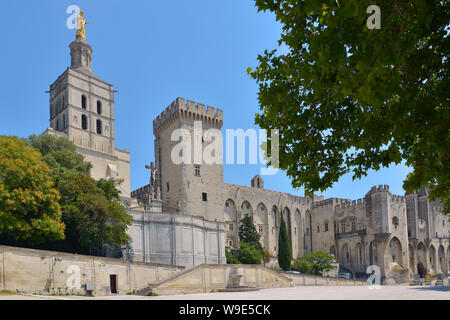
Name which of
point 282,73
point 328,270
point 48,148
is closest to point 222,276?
point 48,148

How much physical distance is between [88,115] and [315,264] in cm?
2982

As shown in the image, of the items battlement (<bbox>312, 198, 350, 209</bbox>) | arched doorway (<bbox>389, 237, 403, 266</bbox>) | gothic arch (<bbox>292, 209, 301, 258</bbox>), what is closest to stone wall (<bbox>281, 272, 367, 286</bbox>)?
arched doorway (<bbox>389, 237, 403, 266</bbox>)

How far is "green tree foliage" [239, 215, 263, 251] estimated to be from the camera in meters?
54.7

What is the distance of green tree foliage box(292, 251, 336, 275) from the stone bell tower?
20.4 m

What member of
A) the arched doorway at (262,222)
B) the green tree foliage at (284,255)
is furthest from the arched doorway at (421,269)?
the green tree foliage at (284,255)

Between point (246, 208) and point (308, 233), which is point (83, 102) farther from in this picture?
point (308, 233)

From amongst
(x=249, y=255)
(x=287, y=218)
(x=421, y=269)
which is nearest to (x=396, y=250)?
(x=421, y=269)

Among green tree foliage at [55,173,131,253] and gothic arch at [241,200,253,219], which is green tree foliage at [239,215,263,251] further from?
green tree foliage at [55,173,131,253]

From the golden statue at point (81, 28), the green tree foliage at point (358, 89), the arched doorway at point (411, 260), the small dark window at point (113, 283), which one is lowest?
the arched doorway at point (411, 260)

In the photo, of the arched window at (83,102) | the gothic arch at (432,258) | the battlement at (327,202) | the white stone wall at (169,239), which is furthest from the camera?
the battlement at (327,202)

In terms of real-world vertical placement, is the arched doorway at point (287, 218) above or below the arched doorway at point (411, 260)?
above

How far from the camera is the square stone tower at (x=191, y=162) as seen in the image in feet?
159

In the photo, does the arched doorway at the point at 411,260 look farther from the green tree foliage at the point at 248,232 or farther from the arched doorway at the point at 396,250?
the green tree foliage at the point at 248,232
